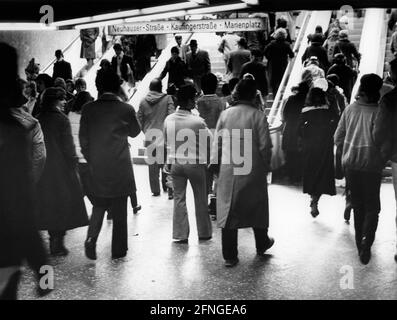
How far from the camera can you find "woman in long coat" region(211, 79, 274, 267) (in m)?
5.96

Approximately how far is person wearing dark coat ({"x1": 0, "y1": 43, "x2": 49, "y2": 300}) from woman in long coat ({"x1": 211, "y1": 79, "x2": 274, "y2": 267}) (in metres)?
2.39

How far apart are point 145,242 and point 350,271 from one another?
2.30m

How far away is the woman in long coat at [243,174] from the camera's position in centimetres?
596

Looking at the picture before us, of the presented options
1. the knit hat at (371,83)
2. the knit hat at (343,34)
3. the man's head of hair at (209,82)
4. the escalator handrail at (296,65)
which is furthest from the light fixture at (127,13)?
Result: the knit hat at (343,34)

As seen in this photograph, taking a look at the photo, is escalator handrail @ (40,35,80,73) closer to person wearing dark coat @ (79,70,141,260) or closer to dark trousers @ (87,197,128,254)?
person wearing dark coat @ (79,70,141,260)

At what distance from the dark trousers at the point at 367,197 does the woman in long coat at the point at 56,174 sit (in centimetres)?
282

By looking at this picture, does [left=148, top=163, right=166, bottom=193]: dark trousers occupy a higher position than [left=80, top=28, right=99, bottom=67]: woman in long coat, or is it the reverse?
[left=80, top=28, right=99, bottom=67]: woman in long coat

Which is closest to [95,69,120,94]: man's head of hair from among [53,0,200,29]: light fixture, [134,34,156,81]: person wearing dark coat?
[53,0,200,29]: light fixture

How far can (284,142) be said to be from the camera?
9.94 metres

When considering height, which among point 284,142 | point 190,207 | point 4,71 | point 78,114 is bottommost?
point 190,207

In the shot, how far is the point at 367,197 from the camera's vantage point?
6148mm

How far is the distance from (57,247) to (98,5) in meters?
4.47

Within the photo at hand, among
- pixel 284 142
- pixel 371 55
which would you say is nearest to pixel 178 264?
pixel 284 142
